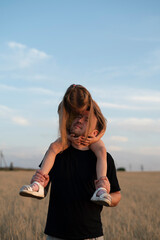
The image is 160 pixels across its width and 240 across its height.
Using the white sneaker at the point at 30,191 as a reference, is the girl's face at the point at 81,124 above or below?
above

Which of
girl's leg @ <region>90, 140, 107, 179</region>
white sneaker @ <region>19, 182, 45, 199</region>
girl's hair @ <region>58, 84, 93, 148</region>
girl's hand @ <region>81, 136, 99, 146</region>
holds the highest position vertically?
girl's hair @ <region>58, 84, 93, 148</region>

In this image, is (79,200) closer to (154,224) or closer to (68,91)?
(68,91)

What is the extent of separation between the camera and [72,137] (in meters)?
2.64

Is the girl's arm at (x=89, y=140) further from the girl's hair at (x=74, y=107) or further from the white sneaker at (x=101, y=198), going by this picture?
the white sneaker at (x=101, y=198)

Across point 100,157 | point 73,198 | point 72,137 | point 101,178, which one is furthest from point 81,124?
point 73,198

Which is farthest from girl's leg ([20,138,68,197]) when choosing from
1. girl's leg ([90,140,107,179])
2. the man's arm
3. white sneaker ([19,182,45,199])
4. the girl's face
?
the man's arm

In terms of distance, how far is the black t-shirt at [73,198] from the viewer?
2.45 metres

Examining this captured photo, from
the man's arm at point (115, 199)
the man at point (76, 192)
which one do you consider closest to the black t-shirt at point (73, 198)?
the man at point (76, 192)

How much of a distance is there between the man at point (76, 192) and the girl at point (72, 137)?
52 mm

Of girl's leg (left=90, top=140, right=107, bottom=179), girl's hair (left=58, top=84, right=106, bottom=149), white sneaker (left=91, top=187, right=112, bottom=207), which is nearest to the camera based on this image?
white sneaker (left=91, top=187, right=112, bottom=207)

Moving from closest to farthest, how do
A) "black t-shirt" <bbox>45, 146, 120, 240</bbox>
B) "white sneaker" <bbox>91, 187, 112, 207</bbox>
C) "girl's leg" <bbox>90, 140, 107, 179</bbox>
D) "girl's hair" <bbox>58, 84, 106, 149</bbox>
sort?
"white sneaker" <bbox>91, 187, 112, 207</bbox> → "black t-shirt" <bbox>45, 146, 120, 240</bbox> → "girl's leg" <bbox>90, 140, 107, 179</bbox> → "girl's hair" <bbox>58, 84, 106, 149</bbox>

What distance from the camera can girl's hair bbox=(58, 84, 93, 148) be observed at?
2.66 meters

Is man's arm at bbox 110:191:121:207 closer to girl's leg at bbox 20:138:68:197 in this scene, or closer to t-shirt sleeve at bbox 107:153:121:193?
t-shirt sleeve at bbox 107:153:121:193

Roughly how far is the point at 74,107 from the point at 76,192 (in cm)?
68
